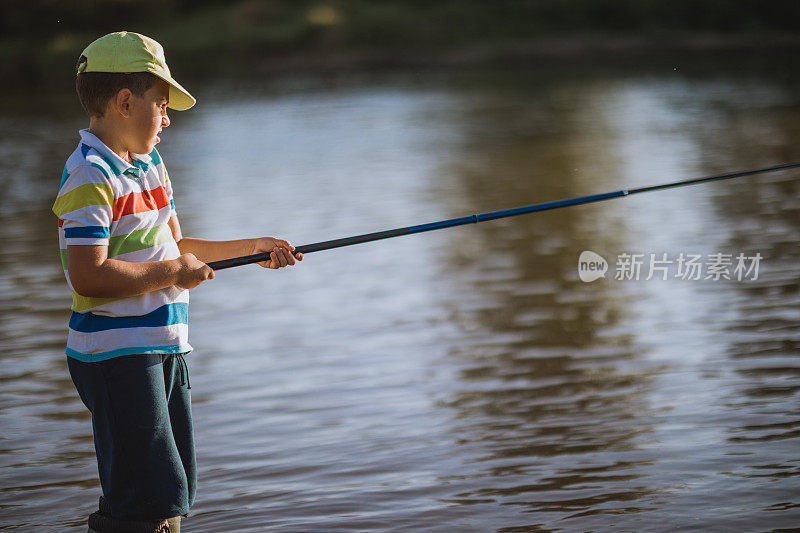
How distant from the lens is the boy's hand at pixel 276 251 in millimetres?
2857

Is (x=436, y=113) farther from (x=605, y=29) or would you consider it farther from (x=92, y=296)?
(x=92, y=296)

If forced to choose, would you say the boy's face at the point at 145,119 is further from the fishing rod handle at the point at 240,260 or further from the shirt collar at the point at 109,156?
the fishing rod handle at the point at 240,260

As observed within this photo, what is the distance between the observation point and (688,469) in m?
3.72

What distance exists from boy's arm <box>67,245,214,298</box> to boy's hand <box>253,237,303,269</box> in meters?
0.30

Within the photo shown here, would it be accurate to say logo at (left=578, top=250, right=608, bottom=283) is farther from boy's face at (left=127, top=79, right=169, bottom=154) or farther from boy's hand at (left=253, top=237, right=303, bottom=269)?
boy's face at (left=127, top=79, right=169, bottom=154)

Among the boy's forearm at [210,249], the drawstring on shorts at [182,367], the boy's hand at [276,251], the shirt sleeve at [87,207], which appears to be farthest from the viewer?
the boy's forearm at [210,249]

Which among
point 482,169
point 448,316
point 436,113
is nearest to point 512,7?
point 436,113

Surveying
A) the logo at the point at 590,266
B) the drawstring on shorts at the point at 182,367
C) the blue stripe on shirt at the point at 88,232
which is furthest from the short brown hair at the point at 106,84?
the logo at the point at 590,266

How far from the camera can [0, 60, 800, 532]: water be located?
12.0 ft

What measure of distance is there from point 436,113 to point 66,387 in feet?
47.5

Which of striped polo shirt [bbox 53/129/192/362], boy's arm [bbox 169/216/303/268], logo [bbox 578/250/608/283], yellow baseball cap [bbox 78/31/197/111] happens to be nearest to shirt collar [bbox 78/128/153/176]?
striped polo shirt [bbox 53/129/192/362]

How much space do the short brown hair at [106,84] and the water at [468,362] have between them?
1442 mm

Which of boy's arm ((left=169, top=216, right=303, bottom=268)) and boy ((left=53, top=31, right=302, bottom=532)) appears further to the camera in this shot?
boy's arm ((left=169, top=216, right=303, bottom=268))

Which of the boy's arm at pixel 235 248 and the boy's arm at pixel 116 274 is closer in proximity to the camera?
the boy's arm at pixel 116 274
